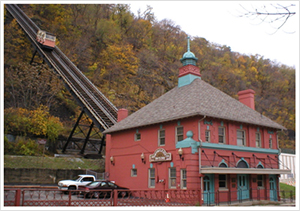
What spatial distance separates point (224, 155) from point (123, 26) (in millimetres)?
53929

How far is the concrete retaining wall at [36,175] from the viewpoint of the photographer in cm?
2551

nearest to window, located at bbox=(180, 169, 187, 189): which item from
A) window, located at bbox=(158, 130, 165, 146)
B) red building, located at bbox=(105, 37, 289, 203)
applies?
red building, located at bbox=(105, 37, 289, 203)

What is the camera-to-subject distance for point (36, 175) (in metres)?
26.7

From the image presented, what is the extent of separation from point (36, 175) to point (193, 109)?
1562 cm

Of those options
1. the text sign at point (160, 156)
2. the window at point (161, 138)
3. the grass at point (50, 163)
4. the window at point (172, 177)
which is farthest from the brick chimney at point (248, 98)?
the grass at point (50, 163)

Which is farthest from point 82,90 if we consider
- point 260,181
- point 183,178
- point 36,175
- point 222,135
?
point 260,181

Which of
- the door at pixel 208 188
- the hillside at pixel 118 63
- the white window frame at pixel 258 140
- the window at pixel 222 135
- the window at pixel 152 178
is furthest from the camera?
the hillside at pixel 118 63

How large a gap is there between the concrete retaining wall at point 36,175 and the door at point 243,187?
15203mm

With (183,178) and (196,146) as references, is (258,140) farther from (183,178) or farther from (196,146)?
(183,178)

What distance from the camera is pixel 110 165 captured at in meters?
27.9

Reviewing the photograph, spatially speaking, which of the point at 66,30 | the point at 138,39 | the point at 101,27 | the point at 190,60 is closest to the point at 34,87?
the point at 190,60

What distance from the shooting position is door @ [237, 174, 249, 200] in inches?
870

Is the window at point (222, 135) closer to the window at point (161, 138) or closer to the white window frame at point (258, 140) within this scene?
the white window frame at point (258, 140)

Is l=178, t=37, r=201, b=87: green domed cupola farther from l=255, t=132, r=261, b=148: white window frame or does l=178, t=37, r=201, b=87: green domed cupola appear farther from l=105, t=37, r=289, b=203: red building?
l=255, t=132, r=261, b=148: white window frame
